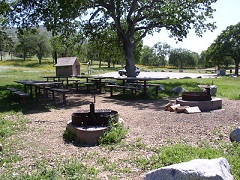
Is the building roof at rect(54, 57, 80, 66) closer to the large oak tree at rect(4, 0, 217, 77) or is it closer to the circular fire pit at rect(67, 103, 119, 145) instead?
the large oak tree at rect(4, 0, 217, 77)

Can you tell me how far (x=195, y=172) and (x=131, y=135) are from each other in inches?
137

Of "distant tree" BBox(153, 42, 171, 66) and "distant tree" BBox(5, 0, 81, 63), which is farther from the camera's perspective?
"distant tree" BBox(153, 42, 171, 66)

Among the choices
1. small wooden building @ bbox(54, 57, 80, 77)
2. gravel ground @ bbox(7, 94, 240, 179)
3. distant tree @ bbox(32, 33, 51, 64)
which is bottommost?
gravel ground @ bbox(7, 94, 240, 179)

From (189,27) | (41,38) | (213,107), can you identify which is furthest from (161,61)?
(213,107)

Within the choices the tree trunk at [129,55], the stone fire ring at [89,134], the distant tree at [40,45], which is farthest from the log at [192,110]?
the distant tree at [40,45]

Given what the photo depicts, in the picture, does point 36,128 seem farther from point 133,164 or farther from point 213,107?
point 213,107

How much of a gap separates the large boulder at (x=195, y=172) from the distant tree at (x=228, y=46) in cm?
4067

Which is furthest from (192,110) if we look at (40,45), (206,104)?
(40,45)

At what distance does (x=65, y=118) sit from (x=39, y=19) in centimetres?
990

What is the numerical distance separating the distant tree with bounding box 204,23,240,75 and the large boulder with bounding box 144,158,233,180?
40.7 meters

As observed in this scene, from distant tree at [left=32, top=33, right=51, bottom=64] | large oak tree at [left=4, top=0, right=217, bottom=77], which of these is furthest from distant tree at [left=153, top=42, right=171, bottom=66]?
large oak tree at [left=4, top=0, right=217, bottom=77]

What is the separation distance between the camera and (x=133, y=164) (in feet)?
15.3

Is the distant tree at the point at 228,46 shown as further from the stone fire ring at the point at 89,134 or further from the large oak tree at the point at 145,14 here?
the stone fire ring at the point at 89,134

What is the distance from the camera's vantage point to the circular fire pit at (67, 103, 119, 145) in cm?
602
